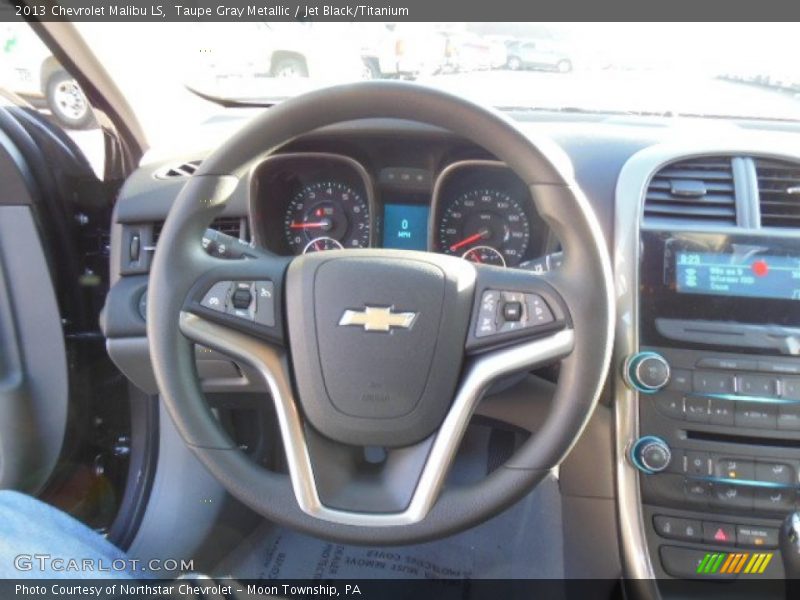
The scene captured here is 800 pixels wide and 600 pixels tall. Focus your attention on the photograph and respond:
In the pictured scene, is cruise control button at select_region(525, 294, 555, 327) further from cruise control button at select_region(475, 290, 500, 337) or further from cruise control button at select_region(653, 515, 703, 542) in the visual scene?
cruise control button at select_region(653, 515, 703, 542)

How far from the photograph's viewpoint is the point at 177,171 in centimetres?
203

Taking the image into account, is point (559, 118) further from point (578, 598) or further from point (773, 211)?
point (578, 598)

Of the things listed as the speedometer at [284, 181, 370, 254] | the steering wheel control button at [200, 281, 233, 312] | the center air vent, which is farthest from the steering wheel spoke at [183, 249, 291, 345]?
the center air vent

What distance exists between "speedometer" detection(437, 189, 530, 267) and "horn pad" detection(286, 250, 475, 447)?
0.48 metres

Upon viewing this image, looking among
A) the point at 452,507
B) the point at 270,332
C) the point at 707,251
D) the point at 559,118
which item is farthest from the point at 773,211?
the point at 270,332

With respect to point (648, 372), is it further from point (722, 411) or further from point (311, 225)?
point (311, 225)

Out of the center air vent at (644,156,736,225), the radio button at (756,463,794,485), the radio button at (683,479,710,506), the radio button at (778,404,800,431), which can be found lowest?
the radio button at (683,479,710,506)

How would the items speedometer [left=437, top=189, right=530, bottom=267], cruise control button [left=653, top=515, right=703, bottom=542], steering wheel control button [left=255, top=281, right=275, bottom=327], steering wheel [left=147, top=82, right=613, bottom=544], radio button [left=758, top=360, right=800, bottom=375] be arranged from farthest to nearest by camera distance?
1. speedometer [left=437, top=189, right=530, bottom=267]
2. cruise control button [left=653, top=515, right=703, bottom=542]
3. radio button [left=758, top=360, right=800, bottom=375]
4. steering wheel control button [left=255, top=281, right=275, bottom=327]
5. steering wheel [left=147, top=82, right=613, bottom=544]

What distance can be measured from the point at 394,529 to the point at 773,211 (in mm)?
1109

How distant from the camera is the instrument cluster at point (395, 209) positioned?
195 centimetres

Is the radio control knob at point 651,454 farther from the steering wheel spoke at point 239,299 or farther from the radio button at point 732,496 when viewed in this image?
the steering wheel spoke at point 239,299

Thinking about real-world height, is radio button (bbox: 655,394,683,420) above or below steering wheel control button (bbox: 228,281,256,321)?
below

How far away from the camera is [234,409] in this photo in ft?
6.98
